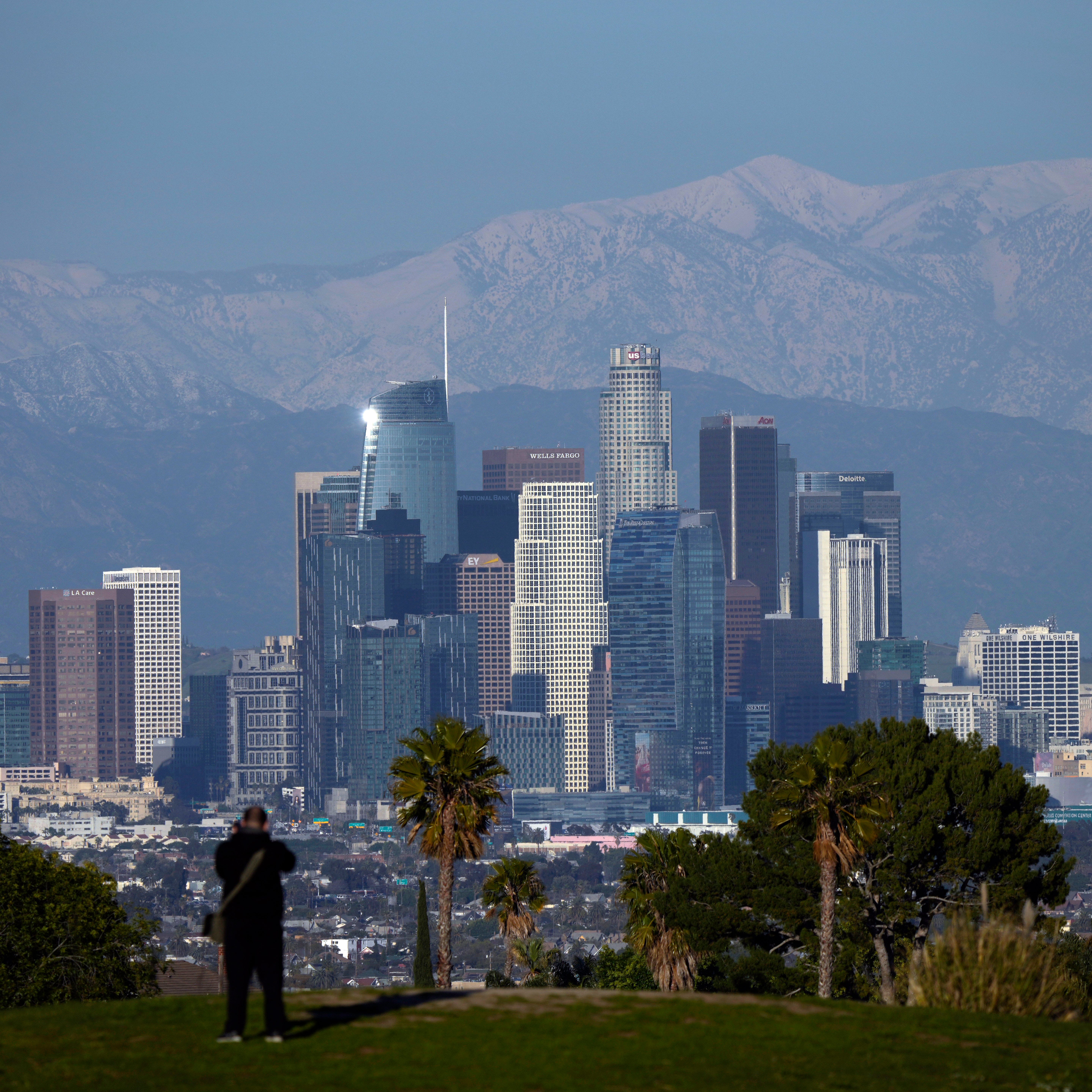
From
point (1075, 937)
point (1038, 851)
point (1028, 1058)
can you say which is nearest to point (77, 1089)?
point (1028, 1058)

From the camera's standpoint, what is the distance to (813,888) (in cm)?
7588

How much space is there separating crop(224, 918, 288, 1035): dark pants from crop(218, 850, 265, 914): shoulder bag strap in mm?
362

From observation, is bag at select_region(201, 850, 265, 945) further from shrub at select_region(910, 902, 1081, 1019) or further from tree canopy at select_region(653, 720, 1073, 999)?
tree canopy at select_region(653, 720, 1073, 999)

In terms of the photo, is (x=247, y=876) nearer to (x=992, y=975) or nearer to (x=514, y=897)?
(x=992, y=975)

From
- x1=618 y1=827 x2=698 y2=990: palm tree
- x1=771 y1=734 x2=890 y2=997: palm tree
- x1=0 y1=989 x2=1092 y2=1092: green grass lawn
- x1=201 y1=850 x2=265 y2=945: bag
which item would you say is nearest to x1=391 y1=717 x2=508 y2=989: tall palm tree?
x1=771 y1=734 x2=890 y2=997: palm tree

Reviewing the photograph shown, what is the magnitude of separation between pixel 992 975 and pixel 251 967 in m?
13.0

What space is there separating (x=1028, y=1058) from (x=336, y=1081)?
1036 cm

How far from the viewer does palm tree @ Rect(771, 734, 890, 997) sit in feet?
200

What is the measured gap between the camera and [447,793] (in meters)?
64.2

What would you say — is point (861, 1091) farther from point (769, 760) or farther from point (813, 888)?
point (769, 760)

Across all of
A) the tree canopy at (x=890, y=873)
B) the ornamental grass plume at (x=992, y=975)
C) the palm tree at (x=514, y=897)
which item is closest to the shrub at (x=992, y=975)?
the ornamental grass plume at (x=992, y=975)

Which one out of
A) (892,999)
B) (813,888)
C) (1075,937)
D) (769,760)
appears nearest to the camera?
(892,999)

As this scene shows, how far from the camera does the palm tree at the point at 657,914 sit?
260ft

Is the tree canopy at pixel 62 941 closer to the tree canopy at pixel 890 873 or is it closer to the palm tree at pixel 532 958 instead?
the palm tree at pixel 532 958
